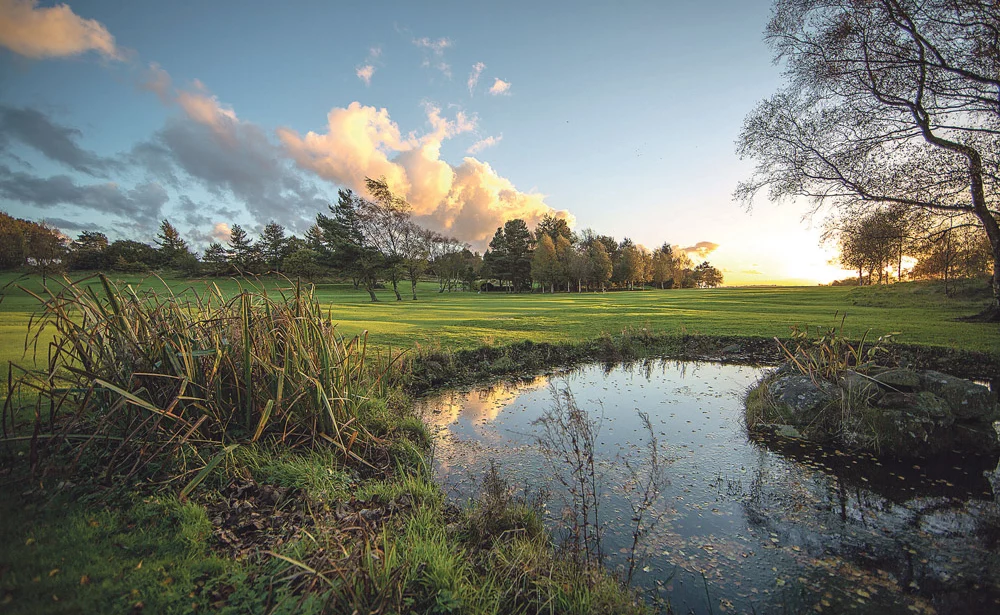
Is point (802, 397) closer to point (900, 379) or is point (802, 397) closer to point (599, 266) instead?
point (900, 379)

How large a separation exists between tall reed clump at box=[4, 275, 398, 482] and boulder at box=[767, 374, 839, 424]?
8.23 m

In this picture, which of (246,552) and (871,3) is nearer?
(246,552)

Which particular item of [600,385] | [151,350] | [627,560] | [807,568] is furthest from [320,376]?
[600,385]

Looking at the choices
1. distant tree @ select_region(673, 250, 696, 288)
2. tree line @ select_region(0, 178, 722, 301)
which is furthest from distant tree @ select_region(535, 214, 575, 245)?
distant tree @ select_region(673, 250, 696, 288)

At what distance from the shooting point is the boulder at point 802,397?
7.73m

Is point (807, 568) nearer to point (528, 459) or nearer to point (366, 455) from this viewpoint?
point (528, 459)

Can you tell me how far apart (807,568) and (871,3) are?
68.7 ft

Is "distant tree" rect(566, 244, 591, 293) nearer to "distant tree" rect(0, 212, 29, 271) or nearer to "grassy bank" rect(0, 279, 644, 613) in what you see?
"distant tree" rect(0, 212, 29, 271)

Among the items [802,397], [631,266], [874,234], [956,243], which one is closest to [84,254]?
[802,397]

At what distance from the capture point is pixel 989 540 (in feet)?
14.8

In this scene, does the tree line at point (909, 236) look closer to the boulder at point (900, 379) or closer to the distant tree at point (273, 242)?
the boulder at point (900, 379)

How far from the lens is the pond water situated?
3826 millimetres

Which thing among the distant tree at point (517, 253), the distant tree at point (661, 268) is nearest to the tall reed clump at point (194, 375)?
the distant tree at point (517, 253)

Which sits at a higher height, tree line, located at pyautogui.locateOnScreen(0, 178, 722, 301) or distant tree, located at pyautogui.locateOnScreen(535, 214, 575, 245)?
distant tree, located at pyautogui.locateOnScreen(535, 214, 575, 245)
